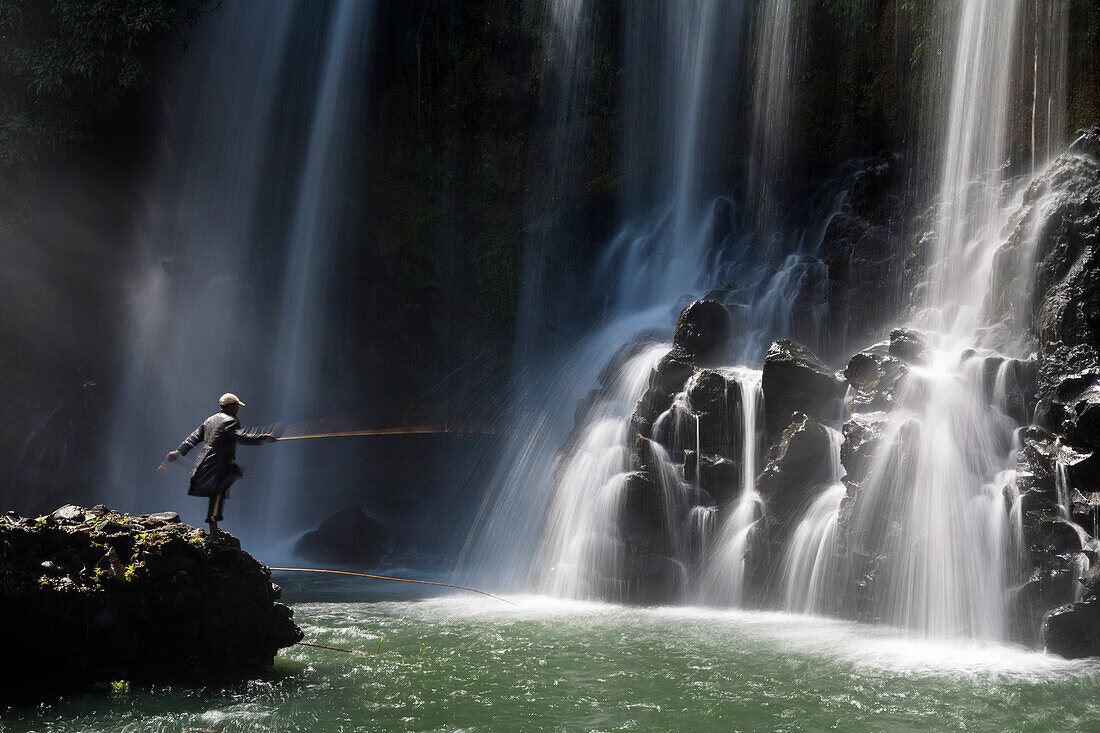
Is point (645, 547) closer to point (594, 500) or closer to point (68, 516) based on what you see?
point (594, 500)

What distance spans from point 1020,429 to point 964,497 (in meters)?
1.24

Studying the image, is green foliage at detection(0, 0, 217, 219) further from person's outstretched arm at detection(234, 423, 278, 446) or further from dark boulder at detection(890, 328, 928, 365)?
dark boulder at detection(890, 328, 928, 365)

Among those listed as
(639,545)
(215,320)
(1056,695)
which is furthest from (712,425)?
(215,320)

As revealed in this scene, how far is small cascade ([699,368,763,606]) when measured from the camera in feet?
41.4

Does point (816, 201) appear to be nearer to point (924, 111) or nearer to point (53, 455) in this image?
point (924, 111)

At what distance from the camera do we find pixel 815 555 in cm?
1195

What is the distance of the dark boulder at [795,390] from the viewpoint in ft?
44.2

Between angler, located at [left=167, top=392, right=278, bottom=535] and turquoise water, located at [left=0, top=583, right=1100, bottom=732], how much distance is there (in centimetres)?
181

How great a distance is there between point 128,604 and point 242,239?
61.0 feet

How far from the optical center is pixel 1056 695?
24.8 ft

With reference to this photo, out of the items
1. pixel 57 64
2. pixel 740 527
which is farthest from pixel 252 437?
pixel 57 64

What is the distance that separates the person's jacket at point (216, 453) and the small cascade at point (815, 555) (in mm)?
8073

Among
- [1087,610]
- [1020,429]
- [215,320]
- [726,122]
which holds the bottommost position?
[1087,610]

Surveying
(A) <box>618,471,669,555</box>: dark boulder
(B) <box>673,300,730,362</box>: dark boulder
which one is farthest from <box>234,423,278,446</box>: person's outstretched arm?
(B) <box>673,300,730,362</box>: dark boulder
